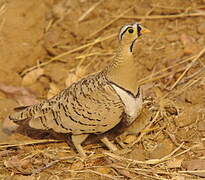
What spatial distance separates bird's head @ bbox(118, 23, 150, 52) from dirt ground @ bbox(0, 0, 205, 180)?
75cm

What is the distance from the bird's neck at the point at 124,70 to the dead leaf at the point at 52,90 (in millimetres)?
1167

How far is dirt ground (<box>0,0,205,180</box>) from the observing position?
12.1 feet

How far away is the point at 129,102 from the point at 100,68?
59.7 inches

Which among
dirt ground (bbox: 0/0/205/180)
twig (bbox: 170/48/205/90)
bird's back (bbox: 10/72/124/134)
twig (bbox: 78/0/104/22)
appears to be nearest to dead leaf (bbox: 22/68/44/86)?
dirt ground (bbox: 0/0/205/180)

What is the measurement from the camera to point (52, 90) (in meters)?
4.80

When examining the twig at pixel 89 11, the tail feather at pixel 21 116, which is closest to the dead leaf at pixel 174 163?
the tail feather at pixel 21 116

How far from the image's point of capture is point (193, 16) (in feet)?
17.2

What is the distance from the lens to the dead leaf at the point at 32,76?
5.14 m

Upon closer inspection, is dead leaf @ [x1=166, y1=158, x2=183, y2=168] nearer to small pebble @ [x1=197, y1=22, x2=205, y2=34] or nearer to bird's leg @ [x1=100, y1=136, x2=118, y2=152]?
bird's leg @ [x1=100, y1=136, x2=118, y2=152]

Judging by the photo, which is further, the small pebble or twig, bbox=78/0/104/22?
twig, bbox=78/0/104/22

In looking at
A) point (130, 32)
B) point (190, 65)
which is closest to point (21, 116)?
point (130, 32)

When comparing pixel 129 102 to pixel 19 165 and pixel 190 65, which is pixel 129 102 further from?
pixel 190 65

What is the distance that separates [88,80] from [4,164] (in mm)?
872

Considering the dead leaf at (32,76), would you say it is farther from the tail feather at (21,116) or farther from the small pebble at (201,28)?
the small pebble at (201,28)
